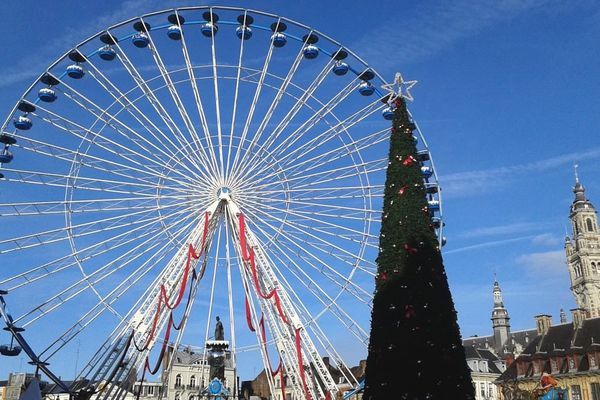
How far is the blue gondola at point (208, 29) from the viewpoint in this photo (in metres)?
33.8

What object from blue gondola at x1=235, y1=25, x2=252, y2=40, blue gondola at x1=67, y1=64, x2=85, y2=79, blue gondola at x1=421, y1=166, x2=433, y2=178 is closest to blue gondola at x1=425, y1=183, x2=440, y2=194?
blue gondola at x1=421, y1=166, x2=433, y2=178

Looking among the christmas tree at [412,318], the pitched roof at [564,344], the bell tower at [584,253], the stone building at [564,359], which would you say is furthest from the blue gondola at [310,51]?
the bell tower at [584,253]

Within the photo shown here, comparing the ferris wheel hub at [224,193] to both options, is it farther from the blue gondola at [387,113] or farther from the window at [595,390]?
the window at [595,390]

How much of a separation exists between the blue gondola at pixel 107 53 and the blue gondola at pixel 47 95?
2.99 meters

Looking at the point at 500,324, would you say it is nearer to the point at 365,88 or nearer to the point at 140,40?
the point at 365,88

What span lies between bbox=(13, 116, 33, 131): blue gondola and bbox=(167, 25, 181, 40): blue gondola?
8168mm

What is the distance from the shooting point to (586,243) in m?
120

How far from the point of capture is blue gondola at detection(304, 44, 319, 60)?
34031 millimetres

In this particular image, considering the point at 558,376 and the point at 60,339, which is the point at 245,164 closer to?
the point at 60,339

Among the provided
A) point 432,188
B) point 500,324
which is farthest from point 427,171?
point 500,324

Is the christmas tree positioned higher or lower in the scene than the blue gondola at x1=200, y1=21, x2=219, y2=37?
lower

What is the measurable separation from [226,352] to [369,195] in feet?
35.6

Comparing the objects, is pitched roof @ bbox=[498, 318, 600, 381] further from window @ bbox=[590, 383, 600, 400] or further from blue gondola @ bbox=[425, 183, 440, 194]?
blue gondola @ bbox=[425, 183, 440, 194]

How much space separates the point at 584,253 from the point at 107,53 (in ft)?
353
